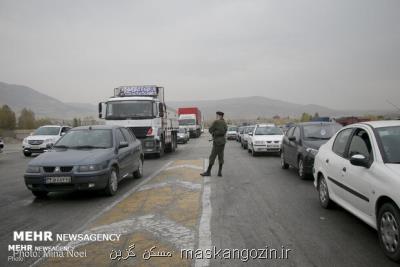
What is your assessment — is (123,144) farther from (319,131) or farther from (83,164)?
(319,131)

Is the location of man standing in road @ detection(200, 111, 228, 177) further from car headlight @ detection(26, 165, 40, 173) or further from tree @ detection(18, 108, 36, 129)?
tree @ detection(18, 108, 36, 129)

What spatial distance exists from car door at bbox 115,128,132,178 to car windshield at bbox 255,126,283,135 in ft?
34.2

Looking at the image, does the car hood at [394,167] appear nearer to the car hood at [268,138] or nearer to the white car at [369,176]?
the white car at [369,176]

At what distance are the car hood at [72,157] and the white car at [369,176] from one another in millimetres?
4691

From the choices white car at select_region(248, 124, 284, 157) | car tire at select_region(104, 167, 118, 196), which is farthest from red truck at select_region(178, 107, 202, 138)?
car tire at select_region(104, 167, 118, 196)

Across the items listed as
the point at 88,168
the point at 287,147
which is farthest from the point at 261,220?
the point at 287,147

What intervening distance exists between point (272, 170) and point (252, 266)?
870 centimetres

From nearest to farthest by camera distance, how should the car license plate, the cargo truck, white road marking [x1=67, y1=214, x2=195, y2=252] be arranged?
1. white road marking [x1=67, y1=214, x2=195, y2=252]
2. the car license plate
3. the cargo truck

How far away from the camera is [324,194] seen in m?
6.82

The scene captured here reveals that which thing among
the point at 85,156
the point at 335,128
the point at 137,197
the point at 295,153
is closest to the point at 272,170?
the point at 295,153

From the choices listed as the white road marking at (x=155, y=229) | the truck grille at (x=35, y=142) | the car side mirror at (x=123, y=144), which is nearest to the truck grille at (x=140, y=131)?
the truck grille at (x=35, y=142)

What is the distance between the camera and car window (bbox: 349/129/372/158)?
531 cm

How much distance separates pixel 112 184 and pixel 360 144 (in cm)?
538

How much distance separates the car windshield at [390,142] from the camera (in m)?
4.82
